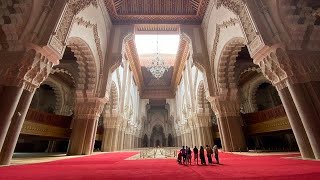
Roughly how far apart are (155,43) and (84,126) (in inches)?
325

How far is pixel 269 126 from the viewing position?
8688 millimetres

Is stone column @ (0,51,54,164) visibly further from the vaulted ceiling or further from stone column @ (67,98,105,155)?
the vaulted ceiling

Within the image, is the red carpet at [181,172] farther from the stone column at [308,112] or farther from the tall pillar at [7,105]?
the tall pillar at [7,105]

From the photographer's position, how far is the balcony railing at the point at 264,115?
8.05 metres

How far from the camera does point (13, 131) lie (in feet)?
12.6

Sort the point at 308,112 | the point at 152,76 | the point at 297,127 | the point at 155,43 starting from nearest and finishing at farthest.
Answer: the point at 308,112
the point at 297,127
the point at 155,43
the point at 152,76

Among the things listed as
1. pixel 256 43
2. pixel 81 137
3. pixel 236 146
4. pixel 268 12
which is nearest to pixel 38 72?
pixel 81 137

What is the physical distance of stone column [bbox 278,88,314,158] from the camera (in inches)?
151

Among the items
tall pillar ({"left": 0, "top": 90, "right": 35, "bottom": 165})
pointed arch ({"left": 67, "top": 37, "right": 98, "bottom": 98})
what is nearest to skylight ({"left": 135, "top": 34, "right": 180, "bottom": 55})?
pointed arch ({"left": 67, "top": 37, "right": 98, "bottom": 98})

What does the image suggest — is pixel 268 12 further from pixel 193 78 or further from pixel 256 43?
pixel 193 78

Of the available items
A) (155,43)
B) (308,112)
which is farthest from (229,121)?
(155,43)

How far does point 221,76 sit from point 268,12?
12.4 ft

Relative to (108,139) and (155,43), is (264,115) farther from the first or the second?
(108,139)

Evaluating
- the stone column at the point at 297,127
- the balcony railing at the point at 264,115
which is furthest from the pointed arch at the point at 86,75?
the balcony railing at the point at 264,115
